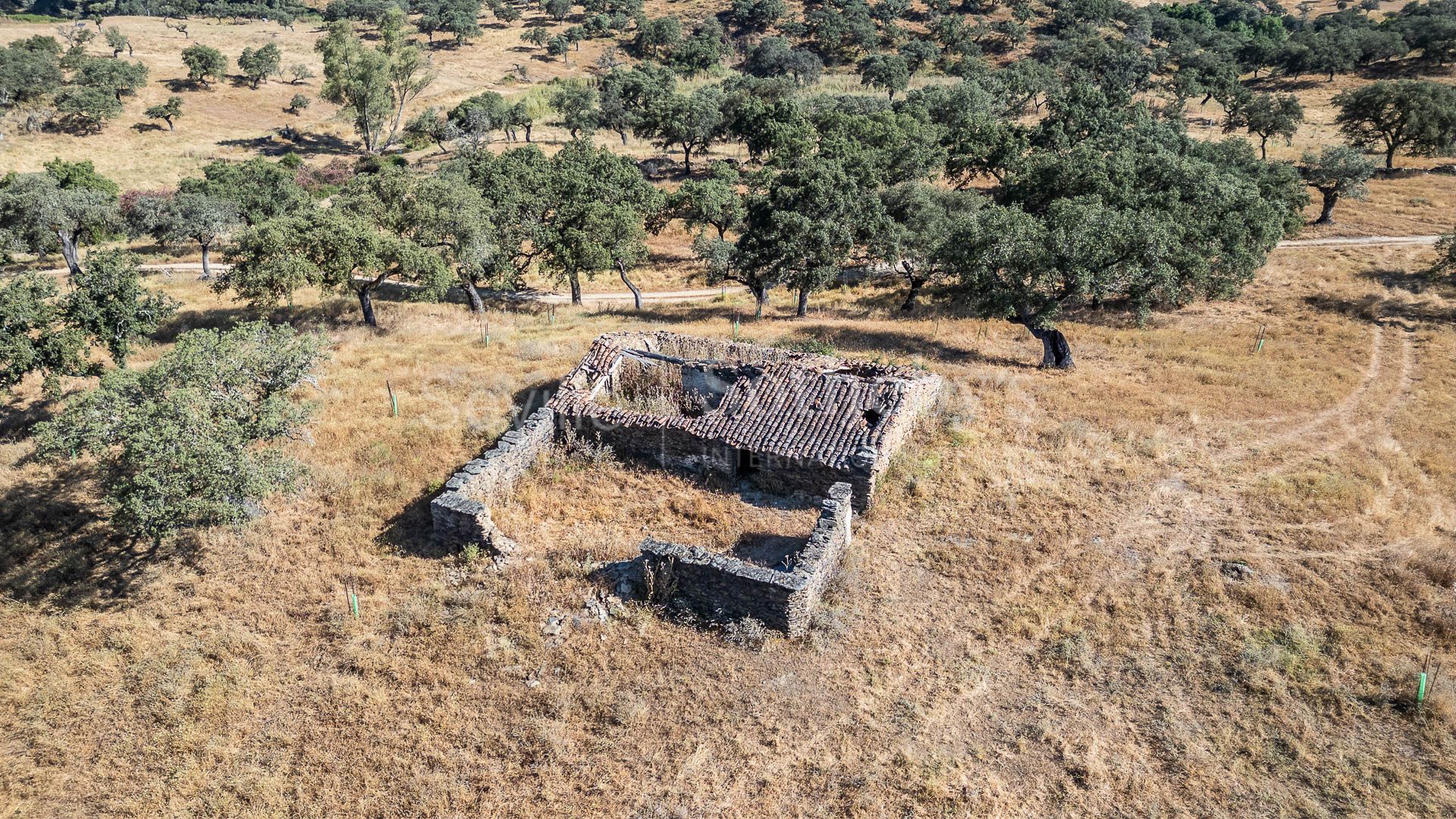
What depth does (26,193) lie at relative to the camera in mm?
42656

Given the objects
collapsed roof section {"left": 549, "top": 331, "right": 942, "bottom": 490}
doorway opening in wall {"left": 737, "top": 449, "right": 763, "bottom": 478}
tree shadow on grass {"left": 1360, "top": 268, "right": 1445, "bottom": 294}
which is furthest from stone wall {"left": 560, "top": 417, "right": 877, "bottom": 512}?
tree shadow on grass {"left": 1360, "top": 268, "right": 1445, "bottom": 294}

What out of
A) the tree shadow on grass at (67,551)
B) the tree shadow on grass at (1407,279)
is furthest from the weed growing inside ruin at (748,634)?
the tree shadow on grass at (1407,279)

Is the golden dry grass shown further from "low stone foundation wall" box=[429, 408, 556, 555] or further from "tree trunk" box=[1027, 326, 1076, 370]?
"tree trunk" box=[1027, 326, 1076, 370]

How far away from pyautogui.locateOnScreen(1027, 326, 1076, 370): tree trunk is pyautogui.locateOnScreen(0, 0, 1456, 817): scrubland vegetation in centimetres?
18

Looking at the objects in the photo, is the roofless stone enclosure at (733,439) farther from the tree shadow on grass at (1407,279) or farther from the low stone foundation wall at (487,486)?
the tree shadow on grass at (1407,279)

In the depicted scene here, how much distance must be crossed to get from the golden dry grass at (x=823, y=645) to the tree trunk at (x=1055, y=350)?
445cm

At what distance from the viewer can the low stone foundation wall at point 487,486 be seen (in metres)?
17.9

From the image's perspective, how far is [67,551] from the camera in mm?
19062

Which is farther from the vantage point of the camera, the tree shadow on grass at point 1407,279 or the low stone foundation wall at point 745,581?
the tree shadow on grass at point 1407,279

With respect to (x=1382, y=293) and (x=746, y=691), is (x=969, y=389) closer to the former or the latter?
(x=746, y=691)

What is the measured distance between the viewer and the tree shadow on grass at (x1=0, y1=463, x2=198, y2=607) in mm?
17812

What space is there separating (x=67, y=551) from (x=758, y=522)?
17.2m

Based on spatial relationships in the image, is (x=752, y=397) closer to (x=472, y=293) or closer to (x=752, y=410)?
(x=752, y=410)

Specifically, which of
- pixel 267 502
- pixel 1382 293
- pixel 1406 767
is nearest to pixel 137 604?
pixel 267 502
